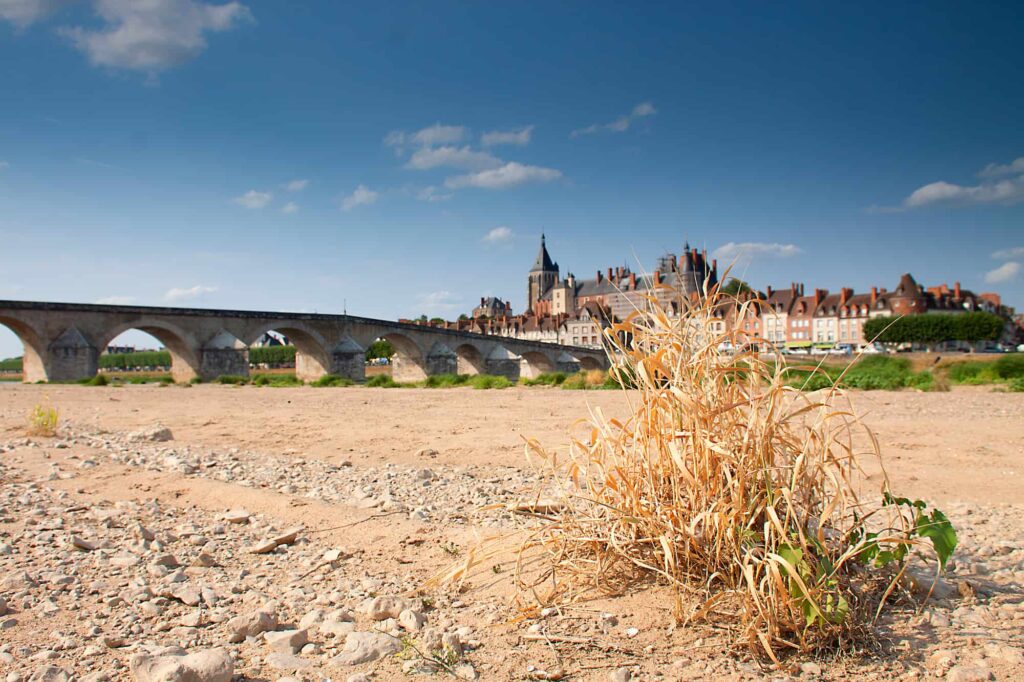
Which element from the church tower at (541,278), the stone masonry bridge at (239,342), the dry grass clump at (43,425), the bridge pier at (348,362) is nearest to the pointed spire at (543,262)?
the church tower at (541,278)

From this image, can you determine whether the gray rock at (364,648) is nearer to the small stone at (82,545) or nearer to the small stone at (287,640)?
the small stone at (287,640)

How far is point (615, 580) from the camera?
2695 mm

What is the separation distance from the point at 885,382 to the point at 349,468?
588 inches

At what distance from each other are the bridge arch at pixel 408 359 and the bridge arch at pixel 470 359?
426 centimetres

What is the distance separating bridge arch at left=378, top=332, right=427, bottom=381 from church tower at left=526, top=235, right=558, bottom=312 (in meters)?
69.8

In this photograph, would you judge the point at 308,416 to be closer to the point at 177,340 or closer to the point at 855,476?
the point at 855,476

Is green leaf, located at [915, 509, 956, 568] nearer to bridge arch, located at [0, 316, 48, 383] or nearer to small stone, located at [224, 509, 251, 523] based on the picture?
small stone, located at [224, 509, 251, 523]

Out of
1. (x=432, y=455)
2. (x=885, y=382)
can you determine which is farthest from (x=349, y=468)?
(x=885, y=382)

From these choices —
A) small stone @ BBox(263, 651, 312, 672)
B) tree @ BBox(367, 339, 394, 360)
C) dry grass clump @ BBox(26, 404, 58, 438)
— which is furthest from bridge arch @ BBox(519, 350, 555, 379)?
small stone @ BBox(263, 651, 312, 672)

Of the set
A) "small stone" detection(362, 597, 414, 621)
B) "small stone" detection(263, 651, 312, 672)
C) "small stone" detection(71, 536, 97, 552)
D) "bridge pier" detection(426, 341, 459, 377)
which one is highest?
"bridge pier" detection(426, 341, 459, 377)

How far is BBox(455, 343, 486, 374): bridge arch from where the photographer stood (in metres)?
53.0

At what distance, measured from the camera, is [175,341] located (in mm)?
37219

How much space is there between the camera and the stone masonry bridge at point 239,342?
1262 inches

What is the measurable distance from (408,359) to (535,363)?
11.3 m
